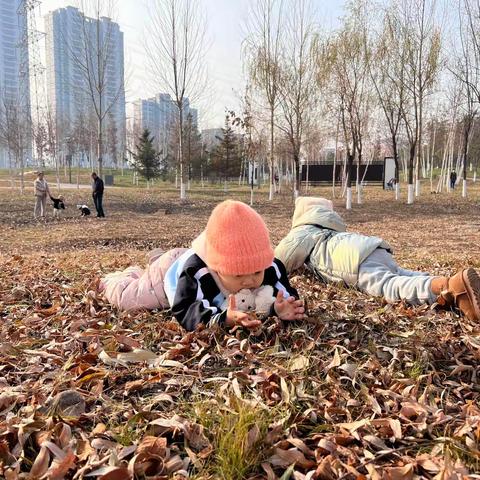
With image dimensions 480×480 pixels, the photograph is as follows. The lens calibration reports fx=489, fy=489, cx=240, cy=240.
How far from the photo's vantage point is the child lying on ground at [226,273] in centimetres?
251

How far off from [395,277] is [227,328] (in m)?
1.49

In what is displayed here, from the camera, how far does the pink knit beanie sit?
2.49 m

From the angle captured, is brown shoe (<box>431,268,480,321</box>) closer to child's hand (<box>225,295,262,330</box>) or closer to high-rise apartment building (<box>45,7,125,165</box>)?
child's hand (<box>225,295,262,330</box>)

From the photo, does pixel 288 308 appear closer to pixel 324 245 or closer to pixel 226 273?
pixel 226 273

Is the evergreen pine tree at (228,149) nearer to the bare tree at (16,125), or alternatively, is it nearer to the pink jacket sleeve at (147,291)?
the bare tree at (16,125)

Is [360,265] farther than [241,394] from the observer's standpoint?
Yes

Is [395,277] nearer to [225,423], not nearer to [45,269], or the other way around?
[225,423]

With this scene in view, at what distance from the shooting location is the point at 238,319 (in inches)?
100

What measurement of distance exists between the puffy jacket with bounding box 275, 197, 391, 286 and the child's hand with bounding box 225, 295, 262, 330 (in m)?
1.44

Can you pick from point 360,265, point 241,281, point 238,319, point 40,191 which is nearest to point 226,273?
point 241,281

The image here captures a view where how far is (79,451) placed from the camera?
5.54 feet

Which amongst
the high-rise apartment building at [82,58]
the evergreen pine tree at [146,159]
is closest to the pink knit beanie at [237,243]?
the high-rise apartment building at [82,58]

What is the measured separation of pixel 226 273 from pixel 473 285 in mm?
1454

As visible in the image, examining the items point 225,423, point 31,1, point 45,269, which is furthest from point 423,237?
point 31,1
